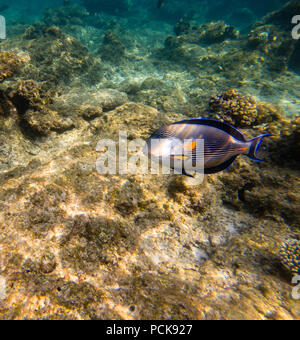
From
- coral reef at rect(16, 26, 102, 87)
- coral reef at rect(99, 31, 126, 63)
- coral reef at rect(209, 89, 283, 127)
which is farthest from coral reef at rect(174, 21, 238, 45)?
coral reef at rect(209, 89, 283, 127)

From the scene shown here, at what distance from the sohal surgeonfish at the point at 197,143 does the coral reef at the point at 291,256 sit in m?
1.24

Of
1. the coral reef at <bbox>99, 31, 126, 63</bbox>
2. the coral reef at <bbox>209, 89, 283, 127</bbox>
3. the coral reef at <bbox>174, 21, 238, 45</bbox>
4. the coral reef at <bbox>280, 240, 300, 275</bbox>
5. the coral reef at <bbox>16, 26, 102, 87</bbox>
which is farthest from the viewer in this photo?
the coral reef at <bbox>174, 21, 238, 45</bbox>

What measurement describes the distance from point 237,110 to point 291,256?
357cm

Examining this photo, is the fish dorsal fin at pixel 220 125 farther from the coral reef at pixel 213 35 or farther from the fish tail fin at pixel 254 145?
the coral reef at pixel 213 35

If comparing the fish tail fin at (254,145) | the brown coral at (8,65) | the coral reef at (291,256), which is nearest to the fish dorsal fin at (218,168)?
the fish tail fin at (254,145)

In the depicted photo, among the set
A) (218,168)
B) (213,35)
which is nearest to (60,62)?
(218,168)

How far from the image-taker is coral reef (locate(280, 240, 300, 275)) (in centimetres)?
182

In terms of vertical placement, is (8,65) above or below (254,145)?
above

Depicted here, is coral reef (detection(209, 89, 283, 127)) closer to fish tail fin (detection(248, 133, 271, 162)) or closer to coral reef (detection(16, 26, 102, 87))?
fish tail fin (detection(248, 133, 271, 162))

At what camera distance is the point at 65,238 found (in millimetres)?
1678

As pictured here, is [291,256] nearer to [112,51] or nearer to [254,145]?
[254,145]

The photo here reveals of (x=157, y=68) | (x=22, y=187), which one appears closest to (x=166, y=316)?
Answer: (x=22, y=187)

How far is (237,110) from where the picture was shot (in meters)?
4.42

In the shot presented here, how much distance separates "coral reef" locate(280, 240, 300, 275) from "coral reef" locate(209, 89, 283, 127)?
3084mm
